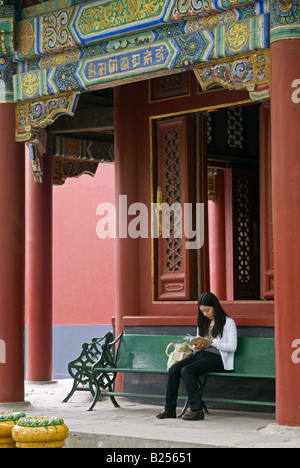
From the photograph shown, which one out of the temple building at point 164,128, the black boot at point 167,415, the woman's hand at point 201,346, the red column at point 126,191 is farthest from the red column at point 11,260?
the woman's hand at point 201,346

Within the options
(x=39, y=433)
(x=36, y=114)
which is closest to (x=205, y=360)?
(x=36, y=114)

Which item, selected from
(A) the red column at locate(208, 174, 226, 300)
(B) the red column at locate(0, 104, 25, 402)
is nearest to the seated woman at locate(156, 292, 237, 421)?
(B) the red column at locate(0, 104, 25, 402)

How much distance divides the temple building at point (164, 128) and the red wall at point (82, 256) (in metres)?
5.02

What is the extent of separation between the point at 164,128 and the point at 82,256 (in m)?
7.38

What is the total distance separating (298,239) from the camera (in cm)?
779

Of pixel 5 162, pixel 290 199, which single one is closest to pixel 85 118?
pixel 5 162

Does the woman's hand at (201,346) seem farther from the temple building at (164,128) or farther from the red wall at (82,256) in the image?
the red wall at (82,256)

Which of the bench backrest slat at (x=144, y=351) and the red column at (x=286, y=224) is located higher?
the red column at (x=286, y=224)

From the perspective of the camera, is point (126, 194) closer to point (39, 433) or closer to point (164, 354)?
point (164, 354)

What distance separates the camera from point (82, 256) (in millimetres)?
17812

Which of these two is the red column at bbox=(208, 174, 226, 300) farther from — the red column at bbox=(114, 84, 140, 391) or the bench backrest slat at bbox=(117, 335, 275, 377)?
the bench backrest slat at bbox=(117, 335, 275, 377)

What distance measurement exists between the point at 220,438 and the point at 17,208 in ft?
12.3

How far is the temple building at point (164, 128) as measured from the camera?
25.8 feet

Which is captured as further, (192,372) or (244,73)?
(192,372)
